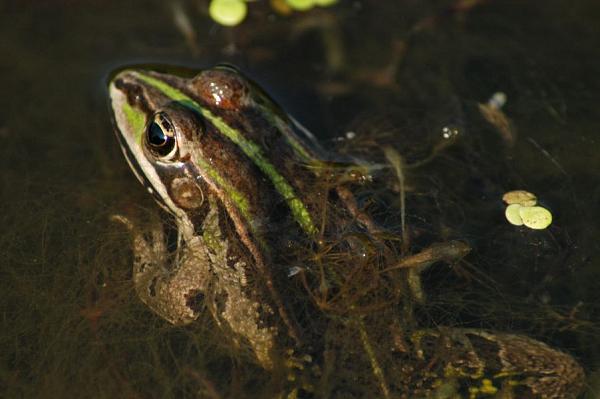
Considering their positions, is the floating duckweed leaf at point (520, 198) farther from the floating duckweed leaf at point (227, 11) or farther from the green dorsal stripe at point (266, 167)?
the floating duckweed leaf at point (227, 11)

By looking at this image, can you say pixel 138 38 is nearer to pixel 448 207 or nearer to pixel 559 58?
pixel 448 207

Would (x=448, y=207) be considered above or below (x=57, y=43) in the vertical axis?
below

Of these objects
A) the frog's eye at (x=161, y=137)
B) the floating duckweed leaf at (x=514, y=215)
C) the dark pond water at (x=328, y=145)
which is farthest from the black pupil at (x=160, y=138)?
the floating duckweed leaf at (x=514, y=215)

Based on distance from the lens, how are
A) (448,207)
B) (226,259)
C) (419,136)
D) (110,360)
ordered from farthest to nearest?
(419,136)
(448,207)
(226,259)
(110,360)

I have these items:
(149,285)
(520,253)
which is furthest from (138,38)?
(520,253)

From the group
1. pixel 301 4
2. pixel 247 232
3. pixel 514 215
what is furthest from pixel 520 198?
pixel 301 4

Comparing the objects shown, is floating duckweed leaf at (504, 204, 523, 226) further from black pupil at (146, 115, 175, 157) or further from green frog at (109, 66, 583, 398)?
black pupil at (146, 115, 175, 157)
